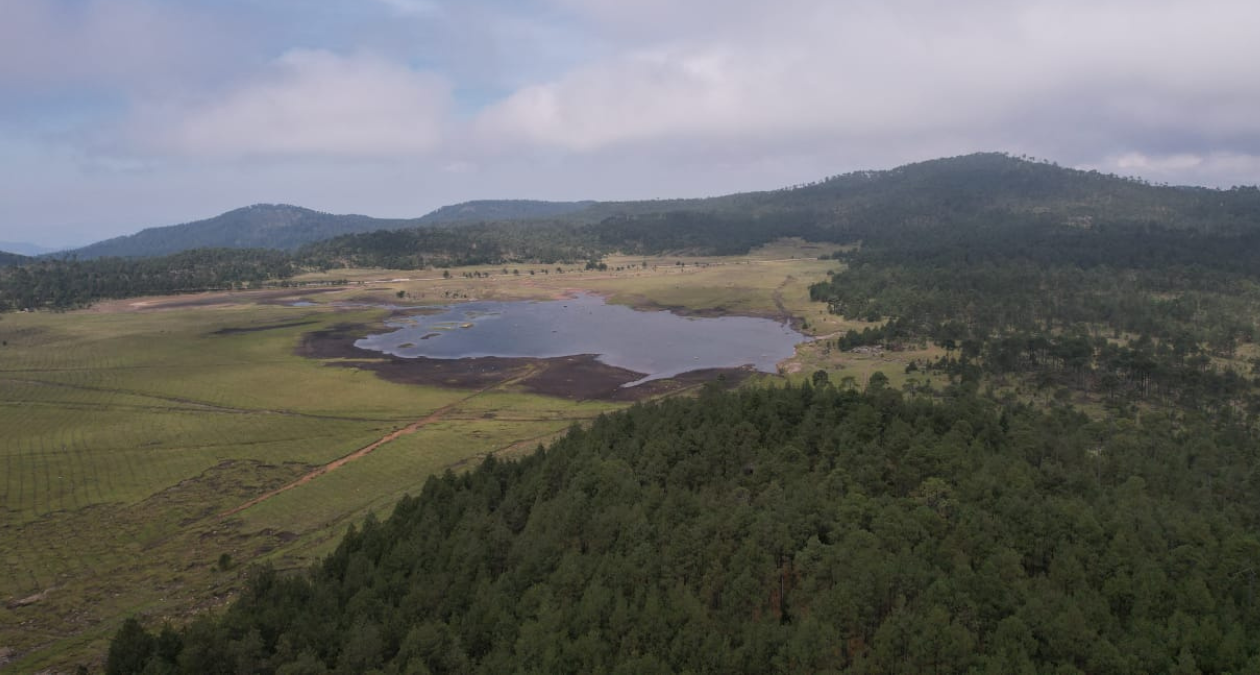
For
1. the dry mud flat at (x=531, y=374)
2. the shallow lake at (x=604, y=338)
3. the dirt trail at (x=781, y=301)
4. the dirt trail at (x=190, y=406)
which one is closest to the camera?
the dirt trail at (x=190, y=406)

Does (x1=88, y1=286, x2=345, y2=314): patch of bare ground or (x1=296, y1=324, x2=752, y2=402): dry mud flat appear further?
(x1=88, y1=286, x2=345, y2=314): patch of bare ground

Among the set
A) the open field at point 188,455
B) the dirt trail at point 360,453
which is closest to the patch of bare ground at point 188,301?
the open field at point 188,455

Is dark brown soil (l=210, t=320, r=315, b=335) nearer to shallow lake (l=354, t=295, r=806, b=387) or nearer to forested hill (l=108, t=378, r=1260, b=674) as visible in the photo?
shallow lake (l=354, t=295, r=806, b=387)

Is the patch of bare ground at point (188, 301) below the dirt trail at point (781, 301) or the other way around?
the other way around

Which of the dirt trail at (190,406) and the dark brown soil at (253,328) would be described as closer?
the dirt trail at (190,406)

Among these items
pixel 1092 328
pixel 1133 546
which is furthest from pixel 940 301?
pixel 1133 546

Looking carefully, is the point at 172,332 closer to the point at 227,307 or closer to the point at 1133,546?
the point at 227,307

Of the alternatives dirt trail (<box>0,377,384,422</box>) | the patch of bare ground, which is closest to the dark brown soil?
the patch of bare ground

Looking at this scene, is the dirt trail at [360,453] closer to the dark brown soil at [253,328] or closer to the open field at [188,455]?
the open field at [188,455]
